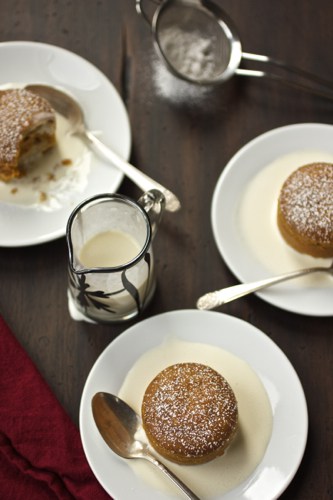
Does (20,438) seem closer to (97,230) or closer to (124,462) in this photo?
(124,462)

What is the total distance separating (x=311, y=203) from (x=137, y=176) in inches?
15.5

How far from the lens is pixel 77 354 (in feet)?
5.24

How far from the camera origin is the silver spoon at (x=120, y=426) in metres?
1.44

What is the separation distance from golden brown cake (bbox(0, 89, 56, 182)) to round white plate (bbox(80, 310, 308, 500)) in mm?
482

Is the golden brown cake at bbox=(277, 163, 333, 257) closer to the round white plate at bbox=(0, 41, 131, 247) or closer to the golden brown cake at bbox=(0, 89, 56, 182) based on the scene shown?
the round white plate at bbox=(0, 41, 131, 247)

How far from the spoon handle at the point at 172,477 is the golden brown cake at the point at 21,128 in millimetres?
712

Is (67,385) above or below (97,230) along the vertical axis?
below

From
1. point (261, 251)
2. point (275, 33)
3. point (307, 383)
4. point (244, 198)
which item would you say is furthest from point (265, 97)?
point (307, 383)

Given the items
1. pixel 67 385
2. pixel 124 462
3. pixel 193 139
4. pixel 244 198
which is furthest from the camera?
pixel 193 139

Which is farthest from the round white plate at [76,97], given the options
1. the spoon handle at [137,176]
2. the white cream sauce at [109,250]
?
the white cream sauce at [109,250]

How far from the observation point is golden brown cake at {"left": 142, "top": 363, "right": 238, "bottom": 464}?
4.55 feet

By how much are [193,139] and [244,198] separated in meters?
0.22

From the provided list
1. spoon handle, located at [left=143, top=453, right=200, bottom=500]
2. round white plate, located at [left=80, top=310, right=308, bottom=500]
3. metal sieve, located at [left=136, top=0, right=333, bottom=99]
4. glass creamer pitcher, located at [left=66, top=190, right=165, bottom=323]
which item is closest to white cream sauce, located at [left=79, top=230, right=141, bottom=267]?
glass creamer pitcher, located at [left=66, top=190, right=165, bottom=323]

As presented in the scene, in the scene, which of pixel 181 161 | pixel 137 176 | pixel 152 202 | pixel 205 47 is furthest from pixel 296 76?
pixel 152 202
